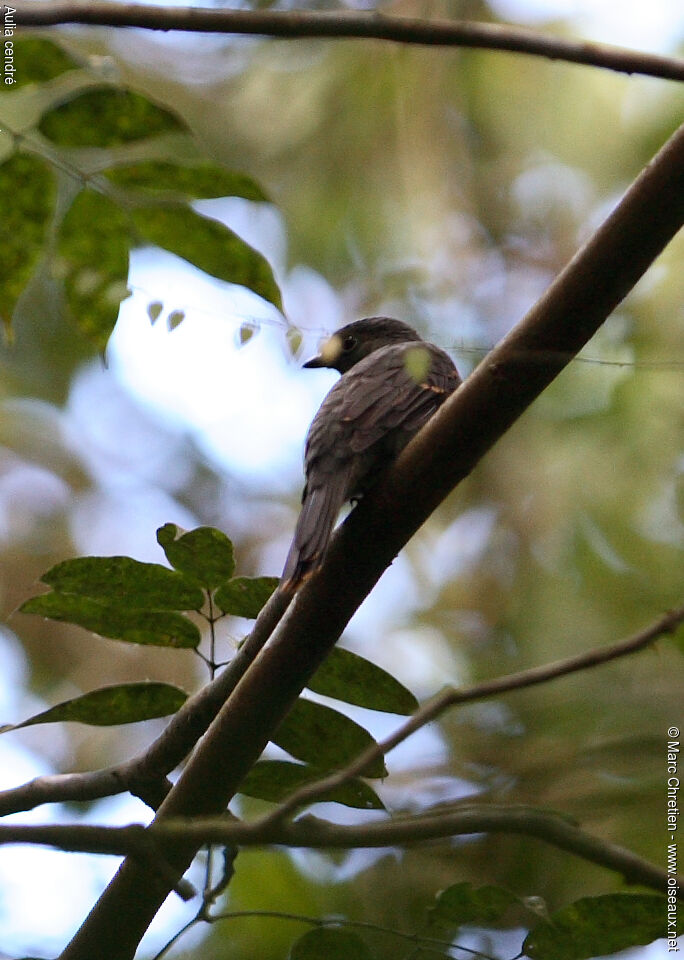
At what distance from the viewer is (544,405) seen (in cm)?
755

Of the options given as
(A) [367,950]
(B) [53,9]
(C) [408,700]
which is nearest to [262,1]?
(B) [53,9]

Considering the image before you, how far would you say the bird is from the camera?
7.96 feet

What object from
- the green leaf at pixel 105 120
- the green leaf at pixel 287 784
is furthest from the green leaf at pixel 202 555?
the green leaf at pixel 105 120

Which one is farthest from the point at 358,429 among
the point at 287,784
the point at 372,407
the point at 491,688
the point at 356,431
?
the point at 491,688

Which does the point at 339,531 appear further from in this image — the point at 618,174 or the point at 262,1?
the point at 618,174

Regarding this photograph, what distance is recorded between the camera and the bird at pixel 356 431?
7.96 feet

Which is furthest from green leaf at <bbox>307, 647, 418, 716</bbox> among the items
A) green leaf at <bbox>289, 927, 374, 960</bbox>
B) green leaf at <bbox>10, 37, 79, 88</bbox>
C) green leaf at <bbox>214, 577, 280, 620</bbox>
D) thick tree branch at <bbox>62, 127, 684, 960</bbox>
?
green leaf at <bbox>10, 37, 79, 88</bbox>

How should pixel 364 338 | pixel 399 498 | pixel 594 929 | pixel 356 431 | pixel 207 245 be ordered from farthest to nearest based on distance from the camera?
1. pixel 364 338
2. pixel 356 431
3. pixel 207 245
4. pixel 399 498
5. pixel 594 929

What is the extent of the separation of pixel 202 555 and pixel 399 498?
439 mm

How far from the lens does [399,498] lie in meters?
2.13

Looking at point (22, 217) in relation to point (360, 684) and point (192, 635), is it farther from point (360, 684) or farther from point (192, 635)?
point (360, 684)

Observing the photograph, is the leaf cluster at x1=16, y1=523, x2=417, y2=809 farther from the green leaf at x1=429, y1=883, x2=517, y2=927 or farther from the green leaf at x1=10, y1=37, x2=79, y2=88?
the green leaf at x1=10, y1=37, x2=79, y2=88

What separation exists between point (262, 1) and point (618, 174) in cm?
522

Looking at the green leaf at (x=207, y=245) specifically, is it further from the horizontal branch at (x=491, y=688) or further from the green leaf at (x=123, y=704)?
the horizontal branch at (x=491, y=688)
